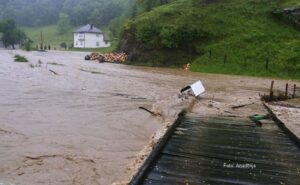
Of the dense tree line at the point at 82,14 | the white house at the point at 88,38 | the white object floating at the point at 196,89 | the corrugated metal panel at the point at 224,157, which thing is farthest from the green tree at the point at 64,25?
the corrugated metal panel at the point at 224,157

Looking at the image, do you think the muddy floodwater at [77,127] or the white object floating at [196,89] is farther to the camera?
the white object floating at [196,89]

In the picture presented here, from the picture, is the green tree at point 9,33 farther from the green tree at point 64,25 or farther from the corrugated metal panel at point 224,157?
the corrugated metal panel at point 224,157

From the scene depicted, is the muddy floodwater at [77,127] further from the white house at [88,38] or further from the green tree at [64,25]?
the green tree at [64,25]

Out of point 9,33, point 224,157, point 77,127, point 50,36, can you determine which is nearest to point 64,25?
point 50,36

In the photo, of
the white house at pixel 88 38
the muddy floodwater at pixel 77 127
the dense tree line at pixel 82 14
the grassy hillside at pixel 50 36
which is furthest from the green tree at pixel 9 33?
the muddy floodwater at pixel 77 127

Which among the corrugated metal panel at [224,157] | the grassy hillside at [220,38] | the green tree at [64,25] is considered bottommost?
the corrugated metal panel at [224,157]

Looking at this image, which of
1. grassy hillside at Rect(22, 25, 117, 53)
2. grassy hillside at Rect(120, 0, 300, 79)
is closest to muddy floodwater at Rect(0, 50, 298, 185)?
grassy hillside at Rect(120, 0, 300, 79)

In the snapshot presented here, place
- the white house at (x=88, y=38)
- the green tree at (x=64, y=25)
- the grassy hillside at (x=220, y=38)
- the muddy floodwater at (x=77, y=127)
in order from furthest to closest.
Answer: the green tree at (x=64, y=25) → the white house at (x=88, y=38) → the grassy hillside at (x=220, y=38) → the muddy floodwater at (x=77, y=127)

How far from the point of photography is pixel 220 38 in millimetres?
43562

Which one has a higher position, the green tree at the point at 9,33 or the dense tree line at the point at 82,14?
the dense tree line at the point at 82,14

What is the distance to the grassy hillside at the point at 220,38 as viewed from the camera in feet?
122

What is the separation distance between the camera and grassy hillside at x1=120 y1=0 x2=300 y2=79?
122ft

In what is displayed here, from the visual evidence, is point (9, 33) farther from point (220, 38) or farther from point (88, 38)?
point (220, 38)

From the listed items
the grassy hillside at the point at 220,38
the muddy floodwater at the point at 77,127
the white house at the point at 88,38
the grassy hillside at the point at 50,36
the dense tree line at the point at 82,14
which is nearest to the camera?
the muddy floodwater at the point at 77,127
